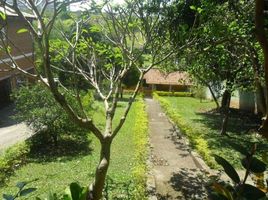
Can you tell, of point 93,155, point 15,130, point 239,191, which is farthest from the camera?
point 15,130

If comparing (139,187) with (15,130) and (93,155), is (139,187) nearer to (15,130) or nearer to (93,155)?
(93,155)

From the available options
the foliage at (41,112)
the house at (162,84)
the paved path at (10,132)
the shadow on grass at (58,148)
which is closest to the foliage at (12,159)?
the shadow on grass at (58,148)

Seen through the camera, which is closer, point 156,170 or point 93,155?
point 156,170

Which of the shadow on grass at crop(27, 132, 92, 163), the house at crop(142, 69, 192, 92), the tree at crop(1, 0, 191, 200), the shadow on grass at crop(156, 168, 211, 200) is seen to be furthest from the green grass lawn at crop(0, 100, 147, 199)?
the house at crop(142, 69, 192, 92)

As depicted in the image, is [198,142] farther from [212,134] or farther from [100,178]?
[100,178]

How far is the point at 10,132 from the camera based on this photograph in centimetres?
1802

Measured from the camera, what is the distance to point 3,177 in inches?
420

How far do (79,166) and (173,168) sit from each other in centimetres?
324

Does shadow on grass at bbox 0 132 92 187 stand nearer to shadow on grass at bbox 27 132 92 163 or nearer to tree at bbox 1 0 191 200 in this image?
shadow on grass at bbox 27 132 92 163

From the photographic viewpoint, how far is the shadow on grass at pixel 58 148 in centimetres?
1363

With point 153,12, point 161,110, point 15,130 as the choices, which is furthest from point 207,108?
point 153,12

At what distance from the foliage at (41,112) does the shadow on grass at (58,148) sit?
477 mm

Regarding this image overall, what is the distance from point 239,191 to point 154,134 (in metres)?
15.6

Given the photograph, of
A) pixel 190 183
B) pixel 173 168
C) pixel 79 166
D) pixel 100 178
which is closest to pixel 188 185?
pixel 190 183
